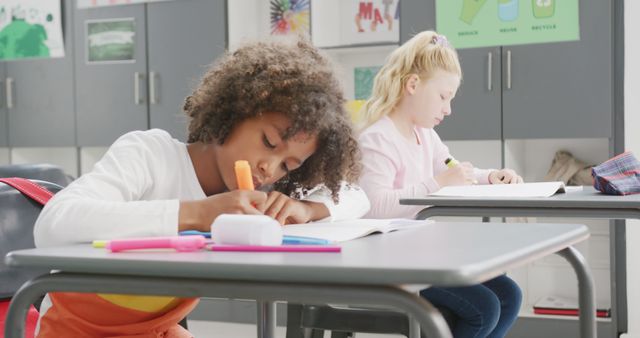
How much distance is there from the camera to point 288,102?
4.64ft

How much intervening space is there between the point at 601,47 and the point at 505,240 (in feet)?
7.75

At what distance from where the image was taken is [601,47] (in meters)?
3.26

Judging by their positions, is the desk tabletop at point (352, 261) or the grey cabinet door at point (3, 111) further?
the grey cabinet door at point (3, 111)

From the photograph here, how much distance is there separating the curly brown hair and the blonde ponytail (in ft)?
3.11

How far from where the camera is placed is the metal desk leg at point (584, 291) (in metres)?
1.42

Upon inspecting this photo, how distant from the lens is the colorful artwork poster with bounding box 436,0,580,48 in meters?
3.30

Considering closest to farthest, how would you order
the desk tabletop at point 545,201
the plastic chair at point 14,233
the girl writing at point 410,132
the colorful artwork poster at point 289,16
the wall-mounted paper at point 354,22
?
the plastic chair at point 14,233
the desk tabletop at point 545,201
the girl writing at point 410,132
the wall-mounted paper at point 354,22
the colorful artwork poster at point 289,16

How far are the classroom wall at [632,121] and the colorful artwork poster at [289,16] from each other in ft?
4.57

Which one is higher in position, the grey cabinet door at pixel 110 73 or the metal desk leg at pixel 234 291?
the grey cabinet door at pixel 110 73

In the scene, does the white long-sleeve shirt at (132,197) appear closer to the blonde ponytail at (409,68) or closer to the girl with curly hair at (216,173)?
the girl with curly hair at (216,173)

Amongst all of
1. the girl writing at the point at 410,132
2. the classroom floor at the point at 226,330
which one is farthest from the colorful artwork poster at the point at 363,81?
the girl writing at the point at 410,132

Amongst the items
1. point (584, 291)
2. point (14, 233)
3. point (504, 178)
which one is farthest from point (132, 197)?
point (504, 178)

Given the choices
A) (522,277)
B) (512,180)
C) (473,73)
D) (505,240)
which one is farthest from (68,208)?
(522,277)

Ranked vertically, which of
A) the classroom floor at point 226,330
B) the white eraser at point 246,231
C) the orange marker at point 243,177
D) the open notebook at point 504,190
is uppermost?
the orange marker at point 243,177
